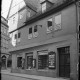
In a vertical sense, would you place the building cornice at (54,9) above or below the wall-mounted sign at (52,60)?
above

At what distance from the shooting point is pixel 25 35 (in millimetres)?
24469

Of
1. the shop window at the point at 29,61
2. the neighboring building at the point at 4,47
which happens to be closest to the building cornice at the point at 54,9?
the shop window at the point at 29,61

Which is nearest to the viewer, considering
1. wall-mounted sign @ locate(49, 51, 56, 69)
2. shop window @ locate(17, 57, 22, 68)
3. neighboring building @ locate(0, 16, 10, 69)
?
wall-mounted sign @ locate(49, 51, 56, 69)

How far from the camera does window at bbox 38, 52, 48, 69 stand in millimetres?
19781

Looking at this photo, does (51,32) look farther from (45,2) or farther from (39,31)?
(45,2)

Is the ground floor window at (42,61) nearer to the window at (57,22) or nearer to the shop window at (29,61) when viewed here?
the shop window at (29,61)

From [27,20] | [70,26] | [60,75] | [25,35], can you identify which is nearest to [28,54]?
[25,35]

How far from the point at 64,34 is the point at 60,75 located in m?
4.52

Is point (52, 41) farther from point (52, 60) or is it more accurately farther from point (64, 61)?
point (64, 61)

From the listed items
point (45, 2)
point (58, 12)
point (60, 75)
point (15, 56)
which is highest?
point (45, 2)

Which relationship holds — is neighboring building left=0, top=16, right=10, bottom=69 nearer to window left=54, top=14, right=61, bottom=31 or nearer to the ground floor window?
the ground floor window

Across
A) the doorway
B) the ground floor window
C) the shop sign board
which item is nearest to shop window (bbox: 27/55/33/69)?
the ground floor window

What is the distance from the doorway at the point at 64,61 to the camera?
16703 millimetres

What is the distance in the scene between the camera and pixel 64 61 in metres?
17.2
